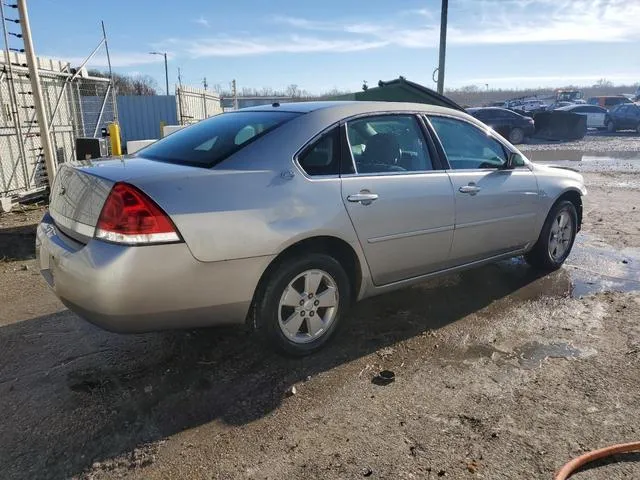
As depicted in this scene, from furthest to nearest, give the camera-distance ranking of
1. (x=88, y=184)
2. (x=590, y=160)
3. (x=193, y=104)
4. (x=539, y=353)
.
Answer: (x=193, y=104), (x=590, y=160), (x=539, y=353), (x=88, y=184)

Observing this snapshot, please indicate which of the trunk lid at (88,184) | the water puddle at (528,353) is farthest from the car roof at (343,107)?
the water puddle at (528,353)

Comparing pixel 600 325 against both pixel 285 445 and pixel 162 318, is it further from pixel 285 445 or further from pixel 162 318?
pixel 162 318

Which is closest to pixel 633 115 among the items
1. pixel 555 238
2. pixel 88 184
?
pixel 555 238

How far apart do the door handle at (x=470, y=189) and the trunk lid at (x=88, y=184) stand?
211 centimetres

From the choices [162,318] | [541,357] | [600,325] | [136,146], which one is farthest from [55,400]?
[136,146]

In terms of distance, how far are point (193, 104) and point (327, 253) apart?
18163 mm

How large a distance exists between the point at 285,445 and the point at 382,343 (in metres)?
1.33

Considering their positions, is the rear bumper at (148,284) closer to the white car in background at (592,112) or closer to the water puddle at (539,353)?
the water puddle at (539,353)

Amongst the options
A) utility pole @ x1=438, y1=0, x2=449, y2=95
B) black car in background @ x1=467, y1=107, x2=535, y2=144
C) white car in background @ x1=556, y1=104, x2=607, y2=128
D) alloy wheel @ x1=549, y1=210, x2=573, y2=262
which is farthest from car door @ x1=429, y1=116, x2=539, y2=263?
white car in background @ x1=556, y1=104, x2=607, y2=128

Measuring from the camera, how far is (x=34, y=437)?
265 cm

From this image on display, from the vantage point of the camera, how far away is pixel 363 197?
3.48 meters

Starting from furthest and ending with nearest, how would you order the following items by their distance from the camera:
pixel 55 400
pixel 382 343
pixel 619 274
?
pixel 619 274 → pixel 382 343 → pixel 55 400

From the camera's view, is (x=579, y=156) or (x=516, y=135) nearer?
(x=579, y=156)

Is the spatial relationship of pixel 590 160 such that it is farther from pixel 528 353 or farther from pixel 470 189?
pixel 528 353
